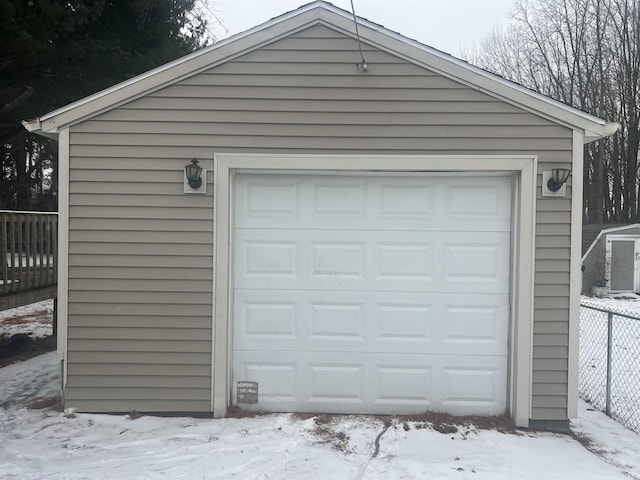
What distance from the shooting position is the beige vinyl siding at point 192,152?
438 cm

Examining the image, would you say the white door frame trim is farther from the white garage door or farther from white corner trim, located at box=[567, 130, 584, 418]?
white corner trim, located at box=[567, 130, 584, 418]

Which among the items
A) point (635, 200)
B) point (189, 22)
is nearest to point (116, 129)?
point (189, 22)

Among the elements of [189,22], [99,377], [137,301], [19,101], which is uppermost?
[189,22]

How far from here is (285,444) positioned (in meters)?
3.89

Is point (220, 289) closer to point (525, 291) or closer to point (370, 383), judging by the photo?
point (370, 383)

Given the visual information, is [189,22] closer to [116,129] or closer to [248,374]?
[116,129]

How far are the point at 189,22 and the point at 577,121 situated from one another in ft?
20.7

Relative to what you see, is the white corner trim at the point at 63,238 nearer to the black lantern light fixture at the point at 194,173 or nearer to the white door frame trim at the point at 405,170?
the black lantern light fixture at the point at 194,173

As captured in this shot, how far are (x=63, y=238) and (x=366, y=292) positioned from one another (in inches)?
107

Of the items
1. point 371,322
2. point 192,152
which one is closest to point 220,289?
point 192,152

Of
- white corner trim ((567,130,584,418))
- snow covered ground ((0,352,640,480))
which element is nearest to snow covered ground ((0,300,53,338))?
snow covered ground ((0,352,640,480))

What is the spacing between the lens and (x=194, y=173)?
4.31m

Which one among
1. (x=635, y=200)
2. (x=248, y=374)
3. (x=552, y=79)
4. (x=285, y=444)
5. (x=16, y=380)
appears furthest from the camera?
(x=552, y=79)

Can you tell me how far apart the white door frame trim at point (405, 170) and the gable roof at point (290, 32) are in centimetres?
57
